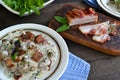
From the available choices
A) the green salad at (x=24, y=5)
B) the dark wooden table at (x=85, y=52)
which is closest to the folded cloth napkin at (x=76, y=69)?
the dark wooden table at (x=85, y=52)

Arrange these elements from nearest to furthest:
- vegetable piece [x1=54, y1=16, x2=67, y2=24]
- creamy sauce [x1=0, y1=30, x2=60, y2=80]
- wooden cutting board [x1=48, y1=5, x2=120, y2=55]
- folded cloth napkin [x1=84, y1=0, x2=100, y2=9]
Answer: creamy sauce [x1=0, y1=30, x2=60, y2=80] < wooden cutting board [x1=48, y1=5, x2=120, y2=55] < vegetable piece [x1=54, y1=16, x2=67, y2=24] < folded cloth napkin [x1=84, y1=0, x2=100, y2=9]

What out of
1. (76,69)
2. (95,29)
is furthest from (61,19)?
(76,69)

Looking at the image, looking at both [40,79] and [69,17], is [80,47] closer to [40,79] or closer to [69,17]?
[69,17]

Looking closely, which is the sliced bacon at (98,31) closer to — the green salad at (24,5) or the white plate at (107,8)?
the white plate at (107,8)

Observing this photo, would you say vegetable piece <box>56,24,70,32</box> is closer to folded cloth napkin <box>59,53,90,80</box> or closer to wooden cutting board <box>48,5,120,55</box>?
wooden cutting board <box>48,5,120,55</box>

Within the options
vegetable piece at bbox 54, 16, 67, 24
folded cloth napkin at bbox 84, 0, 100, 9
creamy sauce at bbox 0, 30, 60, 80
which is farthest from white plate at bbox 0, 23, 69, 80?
folded cloth napkin at bbox 84, 0, 100, 9

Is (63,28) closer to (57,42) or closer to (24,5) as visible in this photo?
(57,42)
